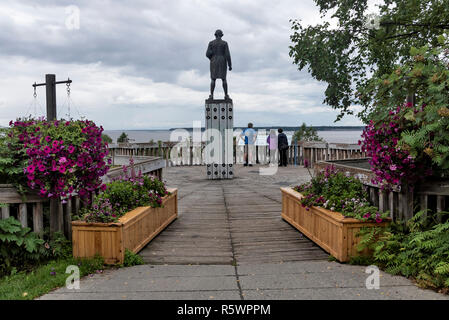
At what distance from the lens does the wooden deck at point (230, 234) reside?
201 inches

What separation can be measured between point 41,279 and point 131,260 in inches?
40.6

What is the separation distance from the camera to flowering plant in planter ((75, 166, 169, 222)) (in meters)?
4.68

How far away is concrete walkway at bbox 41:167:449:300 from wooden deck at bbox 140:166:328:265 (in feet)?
0.04

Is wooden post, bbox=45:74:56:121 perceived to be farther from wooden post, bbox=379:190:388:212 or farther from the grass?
wooden post, bbox=379:190:388:212

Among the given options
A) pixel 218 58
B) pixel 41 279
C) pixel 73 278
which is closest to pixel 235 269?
pixel 73 278

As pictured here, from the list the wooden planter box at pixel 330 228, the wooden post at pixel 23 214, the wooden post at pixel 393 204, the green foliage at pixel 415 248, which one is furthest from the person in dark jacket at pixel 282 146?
the wooden post at pixel 23 214

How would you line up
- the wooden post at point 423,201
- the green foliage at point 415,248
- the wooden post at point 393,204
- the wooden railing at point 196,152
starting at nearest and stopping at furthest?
the green foliage at point 415,248 < the wooden post at point 423,201 < the wooden post at point 393,204 < the wooden railing at point 196,152

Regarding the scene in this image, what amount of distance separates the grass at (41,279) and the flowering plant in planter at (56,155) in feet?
2.70

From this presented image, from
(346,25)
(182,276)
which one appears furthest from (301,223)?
(346,25)

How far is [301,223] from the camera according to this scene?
6281mm

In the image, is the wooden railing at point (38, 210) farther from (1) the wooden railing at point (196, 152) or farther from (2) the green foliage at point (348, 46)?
(1) the wooden railing at point (196, 152)

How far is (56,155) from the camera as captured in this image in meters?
4.54

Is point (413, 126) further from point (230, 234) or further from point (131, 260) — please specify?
point (131, 260)

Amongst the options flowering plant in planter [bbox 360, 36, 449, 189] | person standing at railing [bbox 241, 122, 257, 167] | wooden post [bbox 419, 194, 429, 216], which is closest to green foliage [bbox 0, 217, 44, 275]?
flowering plant in planter [bbox 360, 36, 449, 189]
